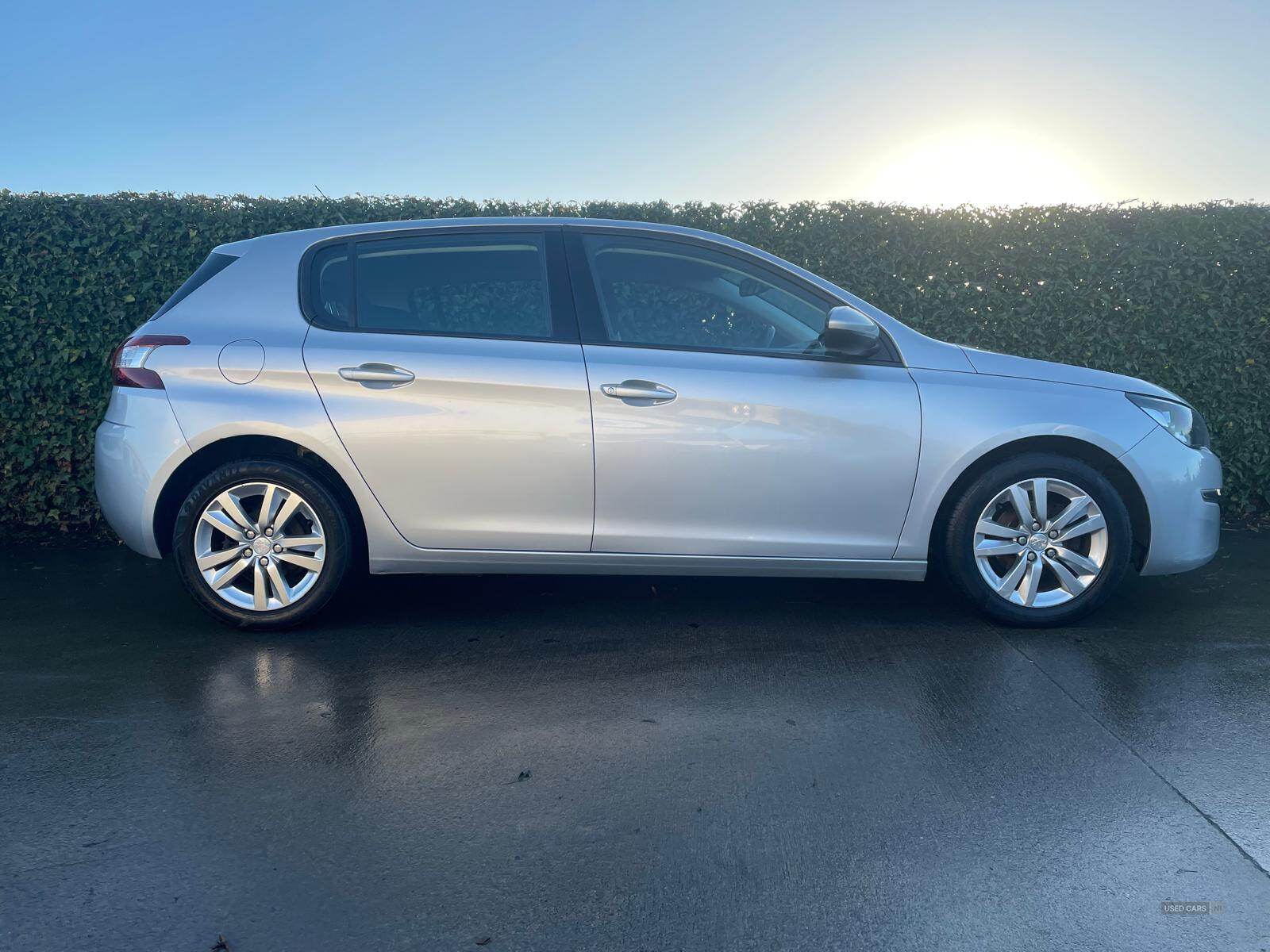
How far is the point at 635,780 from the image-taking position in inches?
122

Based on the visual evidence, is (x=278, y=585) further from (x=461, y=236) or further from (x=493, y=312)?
(x=461, y=236)

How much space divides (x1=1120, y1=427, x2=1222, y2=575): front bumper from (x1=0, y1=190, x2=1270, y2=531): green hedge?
8.54 feet

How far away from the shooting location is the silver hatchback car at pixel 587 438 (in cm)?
439

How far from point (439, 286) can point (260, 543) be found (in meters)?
1.39

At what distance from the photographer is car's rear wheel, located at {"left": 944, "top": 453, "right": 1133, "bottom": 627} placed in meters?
4.54

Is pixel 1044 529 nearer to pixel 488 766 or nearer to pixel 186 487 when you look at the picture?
pixel 488 766

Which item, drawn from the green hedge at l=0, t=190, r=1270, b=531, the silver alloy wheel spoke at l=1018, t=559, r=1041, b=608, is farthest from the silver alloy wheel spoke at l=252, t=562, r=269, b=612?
the silver alloy wheel spoke at l=1018, t=559, r=1041, b=608

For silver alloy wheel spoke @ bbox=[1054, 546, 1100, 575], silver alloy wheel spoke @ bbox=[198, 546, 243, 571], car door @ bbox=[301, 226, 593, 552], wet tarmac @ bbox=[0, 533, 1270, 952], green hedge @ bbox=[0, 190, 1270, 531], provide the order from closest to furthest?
wet tarmac @ bbox=[0, 533, 1270, 952] → car door @ bbox=[301, 226, 593, 552] → silver alloy wheel spoke @ bbox=[198, 546, 243, 571] → silver alloy wheel spoke @ bbox=[1054, 546, 1100, 575] → green hedge @ bbox=[0, 190, 1270, 531]

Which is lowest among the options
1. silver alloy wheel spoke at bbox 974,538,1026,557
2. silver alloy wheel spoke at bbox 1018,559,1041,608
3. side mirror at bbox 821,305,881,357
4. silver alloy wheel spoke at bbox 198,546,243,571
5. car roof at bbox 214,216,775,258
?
silver alloy wheel spoke at bbox 1018,559,1041,608

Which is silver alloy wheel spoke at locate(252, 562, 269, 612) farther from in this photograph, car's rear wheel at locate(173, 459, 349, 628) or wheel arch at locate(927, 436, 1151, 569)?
wheel arch at locate(927, 436, 1151, 569)

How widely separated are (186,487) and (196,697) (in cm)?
112

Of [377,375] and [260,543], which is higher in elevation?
[377,375]

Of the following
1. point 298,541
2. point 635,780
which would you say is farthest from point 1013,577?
point 298,541

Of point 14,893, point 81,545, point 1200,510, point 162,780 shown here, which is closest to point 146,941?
point 14,893
